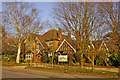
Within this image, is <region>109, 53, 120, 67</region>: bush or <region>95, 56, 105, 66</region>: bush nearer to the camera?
<region>109, 53, 120, 67</region>: bush

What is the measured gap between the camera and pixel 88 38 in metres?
13.7

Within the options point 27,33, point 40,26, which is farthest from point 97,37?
point 27,33

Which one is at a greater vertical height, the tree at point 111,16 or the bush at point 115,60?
the tree at point 111,16

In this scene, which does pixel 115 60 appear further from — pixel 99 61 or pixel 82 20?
pixel 82 20

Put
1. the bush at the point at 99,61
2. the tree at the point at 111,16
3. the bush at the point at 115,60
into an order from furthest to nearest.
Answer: the bush at the point at 99,61
the bush at the point at 115,60
the tree at the point at 111,16

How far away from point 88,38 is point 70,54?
26.1 ft

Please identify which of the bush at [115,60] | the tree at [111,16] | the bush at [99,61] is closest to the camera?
the tree at [111,16]

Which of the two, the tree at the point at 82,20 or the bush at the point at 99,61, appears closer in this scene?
the tree at the point at 82,20

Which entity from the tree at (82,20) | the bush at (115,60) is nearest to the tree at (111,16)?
the tree at (82,20)

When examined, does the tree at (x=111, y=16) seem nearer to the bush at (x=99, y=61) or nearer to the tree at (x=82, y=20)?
the tree at (x=82, y=20)

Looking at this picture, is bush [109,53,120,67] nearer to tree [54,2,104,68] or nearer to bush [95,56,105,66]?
bush [95,56,105,66]

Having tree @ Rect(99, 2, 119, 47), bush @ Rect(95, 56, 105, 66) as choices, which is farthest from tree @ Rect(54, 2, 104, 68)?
bush @ Rect(95, 56, 105, 66)

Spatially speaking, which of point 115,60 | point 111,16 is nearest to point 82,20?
point 111,16

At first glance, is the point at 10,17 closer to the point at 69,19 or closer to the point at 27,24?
the point at 27,24
